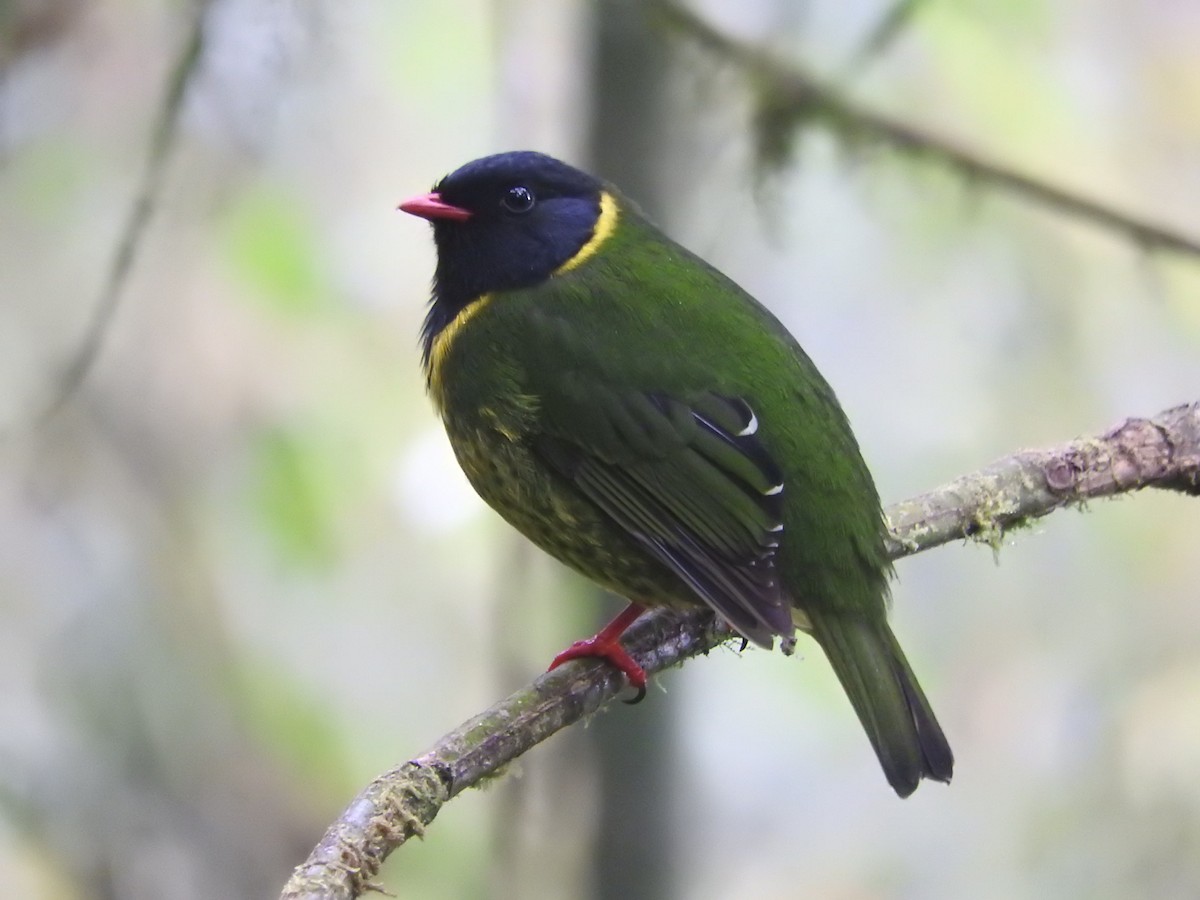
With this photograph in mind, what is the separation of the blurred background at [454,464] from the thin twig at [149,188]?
0.02 m

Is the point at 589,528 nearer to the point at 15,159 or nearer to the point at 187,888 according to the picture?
the point at 187,888

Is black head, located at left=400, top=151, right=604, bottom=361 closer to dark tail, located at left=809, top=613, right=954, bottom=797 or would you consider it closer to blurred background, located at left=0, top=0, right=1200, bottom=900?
blurred background, located at left=0, top=0, right=1200, bottom=900

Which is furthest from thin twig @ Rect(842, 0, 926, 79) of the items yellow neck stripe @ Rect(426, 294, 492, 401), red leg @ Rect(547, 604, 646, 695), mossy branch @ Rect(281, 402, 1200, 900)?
red leg @ Rect(547, 604, 646, 695)

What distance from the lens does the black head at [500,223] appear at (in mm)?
3188

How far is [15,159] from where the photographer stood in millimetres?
4105

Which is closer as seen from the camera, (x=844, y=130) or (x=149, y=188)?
(x=149, y=188)

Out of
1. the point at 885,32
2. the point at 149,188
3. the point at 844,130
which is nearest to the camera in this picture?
the point at 149,188

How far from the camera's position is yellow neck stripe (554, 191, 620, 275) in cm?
317

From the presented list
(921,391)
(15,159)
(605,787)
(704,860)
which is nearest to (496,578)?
(605,787)

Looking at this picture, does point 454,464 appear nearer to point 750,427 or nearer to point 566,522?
point 566,522

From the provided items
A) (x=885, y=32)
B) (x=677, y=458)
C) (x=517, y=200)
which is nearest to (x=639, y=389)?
(x=677, y=458)

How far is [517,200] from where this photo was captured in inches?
127

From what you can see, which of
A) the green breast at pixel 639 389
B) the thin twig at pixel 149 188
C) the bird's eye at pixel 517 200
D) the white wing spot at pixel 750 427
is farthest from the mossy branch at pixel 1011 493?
the thin twig at pixel 149 188

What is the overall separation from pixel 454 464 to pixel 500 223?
4.24 feet
